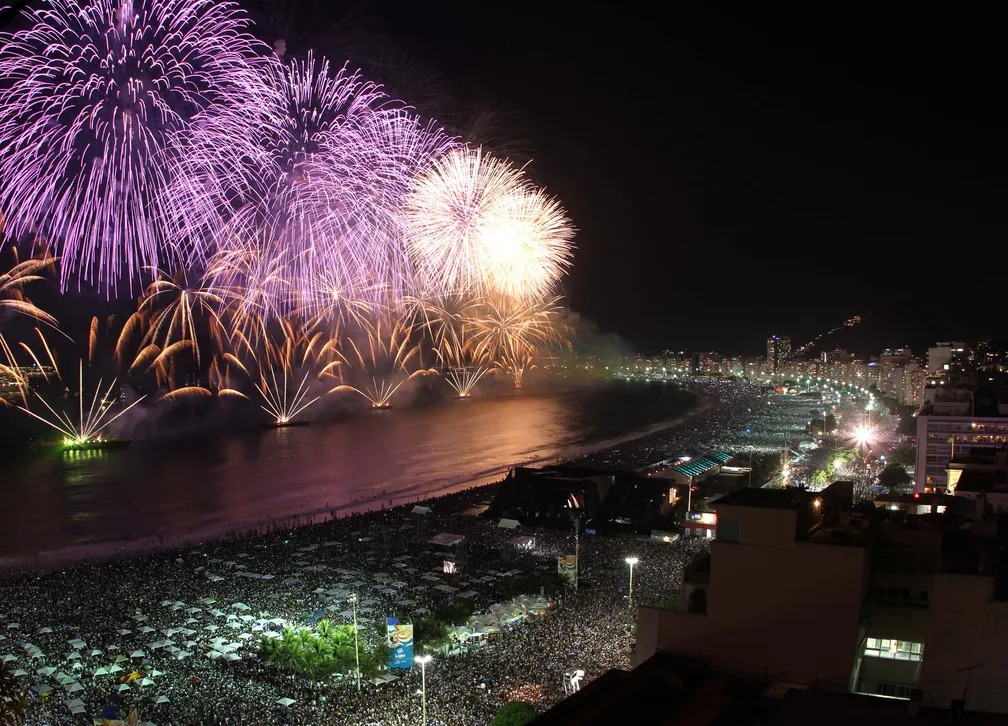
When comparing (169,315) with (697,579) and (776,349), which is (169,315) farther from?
(776,349)

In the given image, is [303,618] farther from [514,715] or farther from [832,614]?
[832,614]

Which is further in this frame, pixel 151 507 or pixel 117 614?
pixel 151 507

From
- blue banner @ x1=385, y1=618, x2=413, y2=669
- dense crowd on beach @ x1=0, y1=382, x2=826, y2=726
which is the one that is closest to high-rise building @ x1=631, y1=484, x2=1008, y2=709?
dense crowd on beach @ x1=0, y1=382, x2=826, y2=726

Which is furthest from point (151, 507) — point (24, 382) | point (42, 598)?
point (24, 382)

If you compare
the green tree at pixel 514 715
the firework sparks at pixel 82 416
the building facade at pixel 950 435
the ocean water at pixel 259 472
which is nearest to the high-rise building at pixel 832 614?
the green tree at pixel 514 715

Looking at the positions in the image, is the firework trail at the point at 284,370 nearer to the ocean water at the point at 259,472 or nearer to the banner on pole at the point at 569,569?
the ocean water at the point at 259,472

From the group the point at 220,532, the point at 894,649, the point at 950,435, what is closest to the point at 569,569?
the point at 894,649
